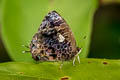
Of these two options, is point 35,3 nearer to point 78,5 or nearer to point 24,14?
point 24,14

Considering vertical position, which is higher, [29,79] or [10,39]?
[10,39]

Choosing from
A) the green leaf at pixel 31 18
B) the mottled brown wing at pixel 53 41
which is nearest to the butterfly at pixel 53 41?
the mottled brown wing at pixel 53 41

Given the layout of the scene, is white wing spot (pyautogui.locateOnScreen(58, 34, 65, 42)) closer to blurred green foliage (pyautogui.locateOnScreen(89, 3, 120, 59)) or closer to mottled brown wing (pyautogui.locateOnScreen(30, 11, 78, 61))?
mottled brown wing (pyautogui.locateOnScreen(30, 11, 78, 61))

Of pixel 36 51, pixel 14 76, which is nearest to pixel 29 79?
pixel 14 76

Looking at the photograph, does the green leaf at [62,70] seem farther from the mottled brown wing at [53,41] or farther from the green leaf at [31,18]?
the green leaf at [31,18]

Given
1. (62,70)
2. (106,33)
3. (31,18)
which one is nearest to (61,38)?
(62,70)
